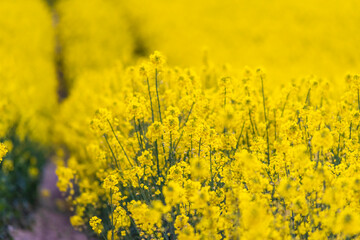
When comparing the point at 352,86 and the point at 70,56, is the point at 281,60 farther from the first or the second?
the point at 352,86

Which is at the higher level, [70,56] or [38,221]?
[70,56]

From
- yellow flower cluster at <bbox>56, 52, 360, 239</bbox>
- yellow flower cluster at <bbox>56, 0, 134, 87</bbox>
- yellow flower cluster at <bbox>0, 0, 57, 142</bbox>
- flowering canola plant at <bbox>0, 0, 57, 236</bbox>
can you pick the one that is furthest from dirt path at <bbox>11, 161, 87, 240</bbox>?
yellow flower cluster at <bbox>56, 0, 134, 87</bbox>

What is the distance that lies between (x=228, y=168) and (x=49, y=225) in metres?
5.42

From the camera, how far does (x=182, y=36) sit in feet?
50.2

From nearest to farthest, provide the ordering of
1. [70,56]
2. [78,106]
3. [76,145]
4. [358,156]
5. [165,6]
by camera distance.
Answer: [358,156] < [76,145] < [78,106] < [70,56] < [165,6]

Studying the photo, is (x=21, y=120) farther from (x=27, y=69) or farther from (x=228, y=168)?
(x=228, y=168)

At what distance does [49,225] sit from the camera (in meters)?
7.91

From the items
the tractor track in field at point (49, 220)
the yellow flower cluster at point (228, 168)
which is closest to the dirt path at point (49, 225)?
the tractor track in field at point (49, 220)

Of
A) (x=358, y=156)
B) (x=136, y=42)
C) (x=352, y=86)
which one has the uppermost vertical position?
(x=136, y=42)

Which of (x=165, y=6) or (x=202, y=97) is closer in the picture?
(x=202, y=97)

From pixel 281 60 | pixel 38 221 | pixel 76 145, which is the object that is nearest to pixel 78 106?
pixel 76 145

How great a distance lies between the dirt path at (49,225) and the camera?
687cm

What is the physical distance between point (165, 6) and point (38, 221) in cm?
1358

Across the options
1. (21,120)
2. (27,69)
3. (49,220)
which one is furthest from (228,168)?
(27,69)
